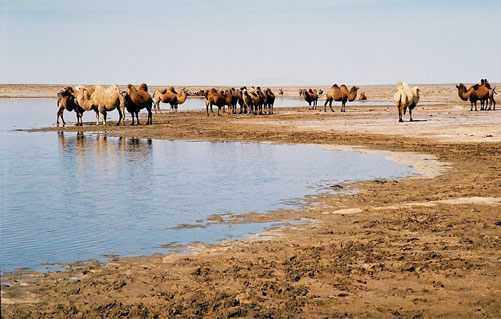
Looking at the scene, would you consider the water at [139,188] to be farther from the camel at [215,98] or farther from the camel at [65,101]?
the camel at [215,98]

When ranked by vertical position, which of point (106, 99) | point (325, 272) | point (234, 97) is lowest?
point (325, 272)

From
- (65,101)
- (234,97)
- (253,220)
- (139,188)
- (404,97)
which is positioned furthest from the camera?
(234,97)

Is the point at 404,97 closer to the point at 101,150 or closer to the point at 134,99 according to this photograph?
the point at 134,99

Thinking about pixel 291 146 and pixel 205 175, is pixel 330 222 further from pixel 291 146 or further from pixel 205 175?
pixel 291 146

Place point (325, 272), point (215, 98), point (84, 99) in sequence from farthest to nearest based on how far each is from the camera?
1. point (215, 98)
2. point (84, 99)
3. point (325, 272)

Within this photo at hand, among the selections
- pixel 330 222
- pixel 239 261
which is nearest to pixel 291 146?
pixel 330 222

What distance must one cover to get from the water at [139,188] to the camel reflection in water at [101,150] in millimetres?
33

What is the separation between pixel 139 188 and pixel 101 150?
321 inches

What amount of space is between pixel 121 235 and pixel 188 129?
68.8 feet

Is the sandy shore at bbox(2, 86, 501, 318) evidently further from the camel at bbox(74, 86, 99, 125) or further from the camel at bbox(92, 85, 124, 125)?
the camel at bbox(74, 86, 99, 125)

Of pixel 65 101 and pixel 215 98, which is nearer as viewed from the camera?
pixel 65 101

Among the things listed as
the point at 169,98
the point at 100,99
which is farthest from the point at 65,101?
the point at 169,98

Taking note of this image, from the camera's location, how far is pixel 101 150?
20.5 m

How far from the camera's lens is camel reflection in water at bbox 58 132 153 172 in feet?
56.0
